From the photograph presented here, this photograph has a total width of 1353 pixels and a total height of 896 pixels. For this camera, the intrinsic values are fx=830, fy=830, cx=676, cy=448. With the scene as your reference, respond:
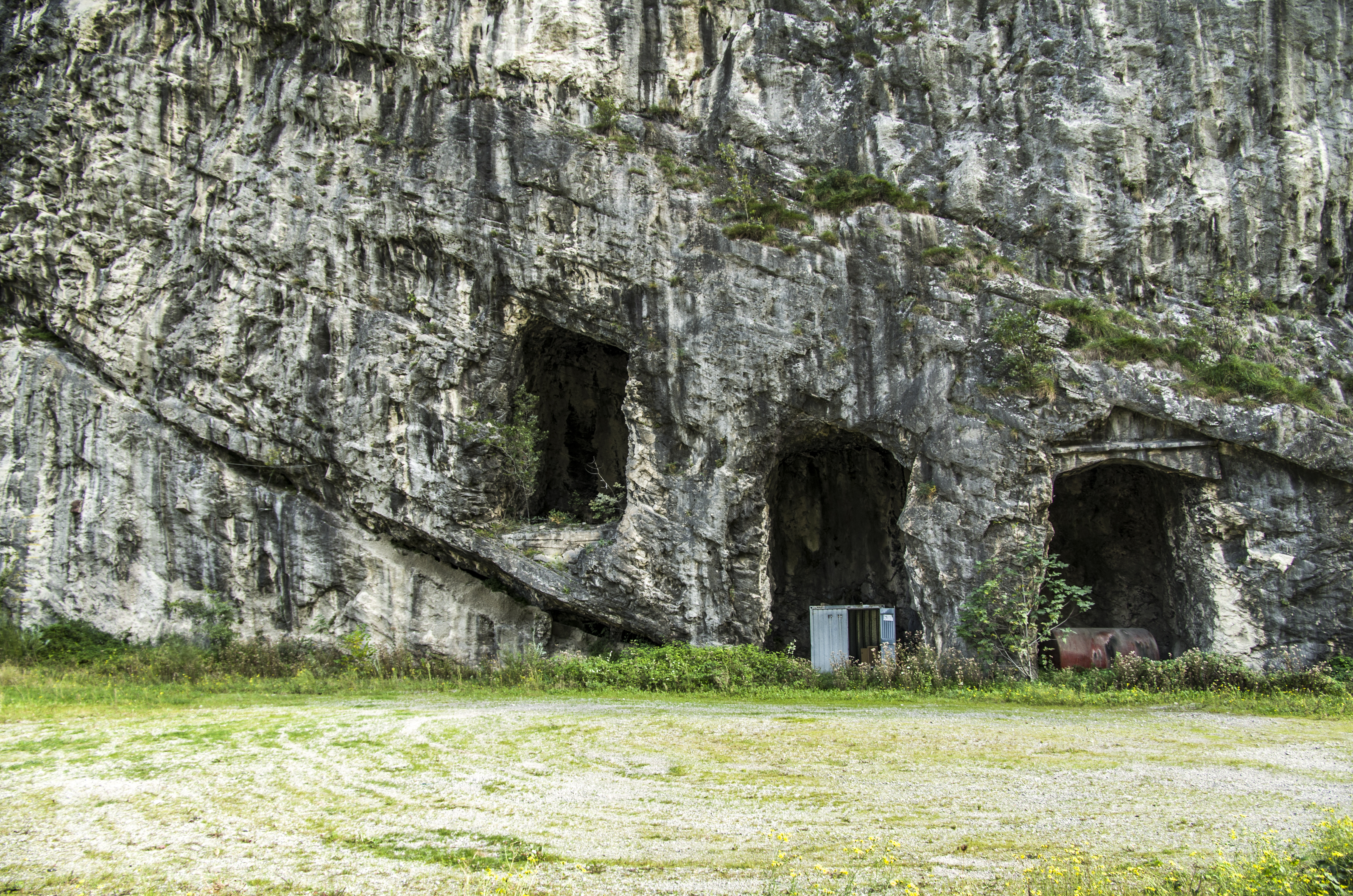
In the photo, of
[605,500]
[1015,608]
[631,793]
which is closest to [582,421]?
[605,500]

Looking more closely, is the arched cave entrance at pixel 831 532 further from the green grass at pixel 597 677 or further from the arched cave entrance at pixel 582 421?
the arched cave entrance at pixel 582 421

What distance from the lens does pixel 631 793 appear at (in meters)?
7.64

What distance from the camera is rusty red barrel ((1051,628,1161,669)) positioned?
1634 centimetres

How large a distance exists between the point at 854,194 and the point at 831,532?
825 cm

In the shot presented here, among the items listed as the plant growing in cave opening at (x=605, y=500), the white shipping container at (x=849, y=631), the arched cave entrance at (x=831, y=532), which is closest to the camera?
the white shipping container at (x=849, y=631)

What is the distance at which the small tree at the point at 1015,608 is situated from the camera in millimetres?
14750

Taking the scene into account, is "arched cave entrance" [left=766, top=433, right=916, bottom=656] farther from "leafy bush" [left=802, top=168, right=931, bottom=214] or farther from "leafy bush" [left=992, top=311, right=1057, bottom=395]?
"leafy bush" [left=802, top=168, right=931, bottom=214]

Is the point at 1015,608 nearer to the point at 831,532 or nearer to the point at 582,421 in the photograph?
the point at 831,532

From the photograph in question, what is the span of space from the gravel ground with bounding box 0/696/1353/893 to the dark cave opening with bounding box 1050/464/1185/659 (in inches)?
281

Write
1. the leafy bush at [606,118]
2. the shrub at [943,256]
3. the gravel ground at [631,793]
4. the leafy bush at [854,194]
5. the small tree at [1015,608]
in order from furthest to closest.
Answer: the leafy bush at [606,118]
the leafy bush at [854,194]
the shrub at [943,256]
the small tree at [1015,608]
the gravel ground at [631,793]

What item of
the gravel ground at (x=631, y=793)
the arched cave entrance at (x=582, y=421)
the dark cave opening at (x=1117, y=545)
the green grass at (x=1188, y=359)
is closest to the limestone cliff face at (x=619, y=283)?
the dark cave opening at (x=1117, y=545)

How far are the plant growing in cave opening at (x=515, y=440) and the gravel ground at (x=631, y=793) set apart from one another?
728cm

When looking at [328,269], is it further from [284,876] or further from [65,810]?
[284,876]

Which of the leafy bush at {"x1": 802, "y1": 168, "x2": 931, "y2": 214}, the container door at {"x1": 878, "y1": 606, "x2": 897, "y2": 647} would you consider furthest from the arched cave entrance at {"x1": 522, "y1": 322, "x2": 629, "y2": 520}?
the container door at {"x1": 878, "y1": 606, "x2": 897, "y2": 647}
